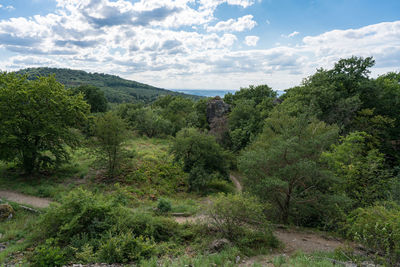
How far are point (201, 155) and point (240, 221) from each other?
11020 millimetres

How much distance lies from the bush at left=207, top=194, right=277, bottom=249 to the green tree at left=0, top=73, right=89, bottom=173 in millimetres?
13377

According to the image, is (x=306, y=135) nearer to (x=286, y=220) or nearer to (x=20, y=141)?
(x=286, y=220)

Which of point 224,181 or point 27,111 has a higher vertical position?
point 27,111

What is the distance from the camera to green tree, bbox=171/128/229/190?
1933cm

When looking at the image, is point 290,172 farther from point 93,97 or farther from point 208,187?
point 93,97

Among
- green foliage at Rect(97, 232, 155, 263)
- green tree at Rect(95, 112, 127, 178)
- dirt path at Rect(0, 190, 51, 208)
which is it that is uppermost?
green tree at Rect(95, 112, 127, 178)

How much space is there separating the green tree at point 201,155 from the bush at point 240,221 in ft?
31.6

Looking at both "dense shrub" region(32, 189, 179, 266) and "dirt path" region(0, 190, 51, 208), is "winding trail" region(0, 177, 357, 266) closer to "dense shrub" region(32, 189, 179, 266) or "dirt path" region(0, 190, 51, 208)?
"dirt path" region(0, 190, 51, 208)

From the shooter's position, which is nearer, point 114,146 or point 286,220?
point 286,220

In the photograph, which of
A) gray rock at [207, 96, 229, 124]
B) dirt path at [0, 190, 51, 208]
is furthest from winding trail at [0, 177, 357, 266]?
gray rock at [207, 96, 229, 124]

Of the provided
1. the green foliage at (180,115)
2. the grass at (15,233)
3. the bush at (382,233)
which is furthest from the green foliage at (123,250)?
the green foliage at (180,115)

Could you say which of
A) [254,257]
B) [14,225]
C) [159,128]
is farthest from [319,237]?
[159,128]

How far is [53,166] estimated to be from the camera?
17672 mm

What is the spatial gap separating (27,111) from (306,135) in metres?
18.0
